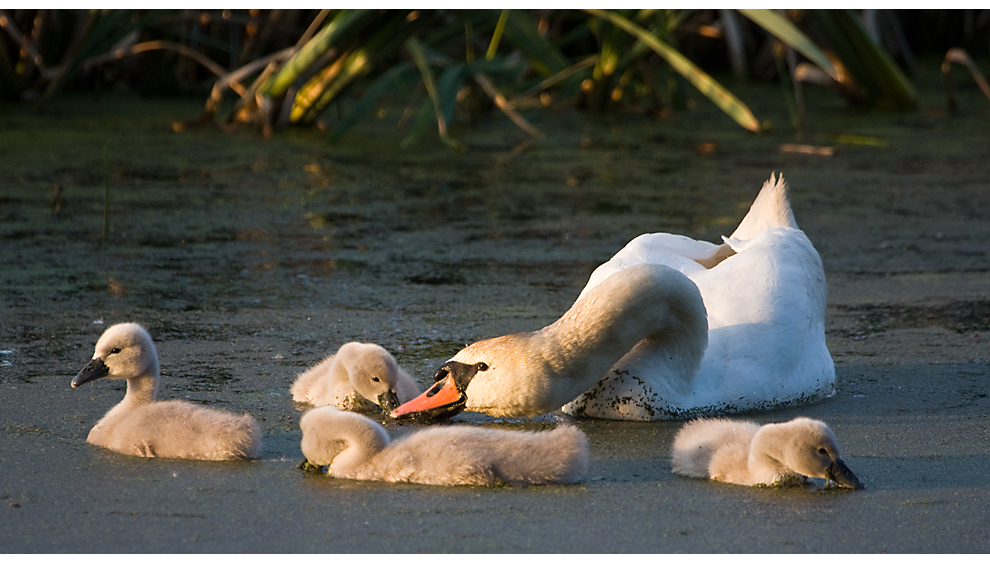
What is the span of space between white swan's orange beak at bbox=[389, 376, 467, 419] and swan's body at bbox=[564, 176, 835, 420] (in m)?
A: 0.44

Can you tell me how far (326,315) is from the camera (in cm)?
505

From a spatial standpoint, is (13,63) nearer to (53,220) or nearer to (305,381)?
(53,220)

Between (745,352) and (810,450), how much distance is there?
883 millimetres

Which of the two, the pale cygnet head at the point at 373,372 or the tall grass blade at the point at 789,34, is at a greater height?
the tall grass blade at the point at 789,34

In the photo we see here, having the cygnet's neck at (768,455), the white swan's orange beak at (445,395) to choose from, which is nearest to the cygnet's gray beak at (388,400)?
the white swan's orange beak at (445,395)

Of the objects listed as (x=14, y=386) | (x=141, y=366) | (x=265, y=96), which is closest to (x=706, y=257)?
(x=141, y=366)

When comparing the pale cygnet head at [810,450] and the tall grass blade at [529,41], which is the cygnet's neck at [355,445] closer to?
the pale cygnet head at [810,450]

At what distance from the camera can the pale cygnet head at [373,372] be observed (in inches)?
146

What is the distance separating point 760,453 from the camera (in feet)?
10.2

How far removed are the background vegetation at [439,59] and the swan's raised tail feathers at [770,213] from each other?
301cm

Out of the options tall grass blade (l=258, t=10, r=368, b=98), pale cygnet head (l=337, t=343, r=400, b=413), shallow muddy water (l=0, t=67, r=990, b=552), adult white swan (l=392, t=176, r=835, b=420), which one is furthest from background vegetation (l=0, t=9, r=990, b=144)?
pale cygnet head (l=337, t=343, r=400, b=413)

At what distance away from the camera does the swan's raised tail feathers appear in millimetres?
4906

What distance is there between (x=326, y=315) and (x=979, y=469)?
8.64ft

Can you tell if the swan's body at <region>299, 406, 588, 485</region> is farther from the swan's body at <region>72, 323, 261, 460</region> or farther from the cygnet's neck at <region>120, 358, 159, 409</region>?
the cygnet's neck at <region>120, 358, 159, 409</region>
